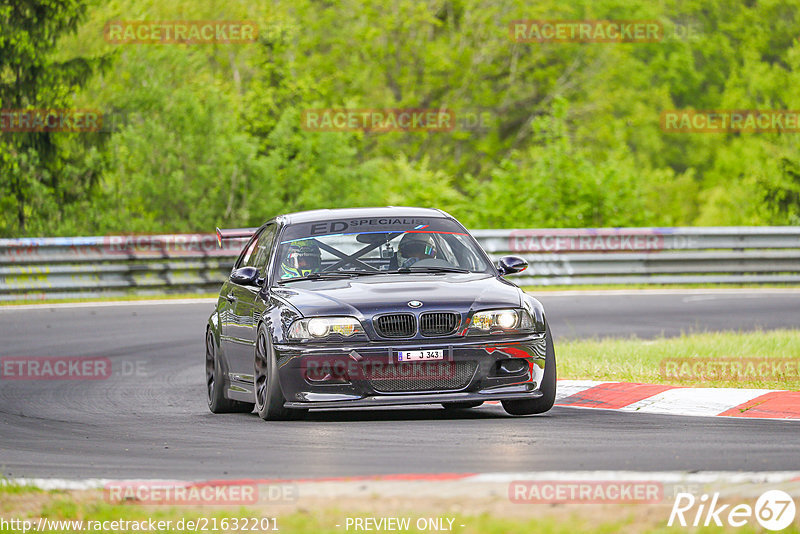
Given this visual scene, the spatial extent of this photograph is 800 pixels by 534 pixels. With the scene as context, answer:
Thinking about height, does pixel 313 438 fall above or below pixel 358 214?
below

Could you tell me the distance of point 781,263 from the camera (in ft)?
81.6

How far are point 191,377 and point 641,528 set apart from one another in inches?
341

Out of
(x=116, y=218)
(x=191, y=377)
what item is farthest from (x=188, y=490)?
(x=116, y=218)

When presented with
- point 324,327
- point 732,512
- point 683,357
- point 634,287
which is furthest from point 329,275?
point 634,287

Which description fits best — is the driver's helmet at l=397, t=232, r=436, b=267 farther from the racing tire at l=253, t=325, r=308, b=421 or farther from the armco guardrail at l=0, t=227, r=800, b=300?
the armco guardrail at l=0, t=227, r=800, b=300

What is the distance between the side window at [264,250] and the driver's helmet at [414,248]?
1016 mm

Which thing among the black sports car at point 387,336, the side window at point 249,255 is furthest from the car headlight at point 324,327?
the side window at point 249,255

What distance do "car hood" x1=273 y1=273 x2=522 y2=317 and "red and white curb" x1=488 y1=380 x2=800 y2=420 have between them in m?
1.30

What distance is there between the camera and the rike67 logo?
5.52 m

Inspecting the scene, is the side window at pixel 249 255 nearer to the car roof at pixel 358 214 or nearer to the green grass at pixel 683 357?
the car roof at pixel 358 214

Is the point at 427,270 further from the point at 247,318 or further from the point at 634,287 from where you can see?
the point at 634,287

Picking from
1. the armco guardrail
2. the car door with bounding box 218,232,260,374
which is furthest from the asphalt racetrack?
the armco guardrail

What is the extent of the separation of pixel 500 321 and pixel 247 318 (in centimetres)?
204

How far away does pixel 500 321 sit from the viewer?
30.7ft
